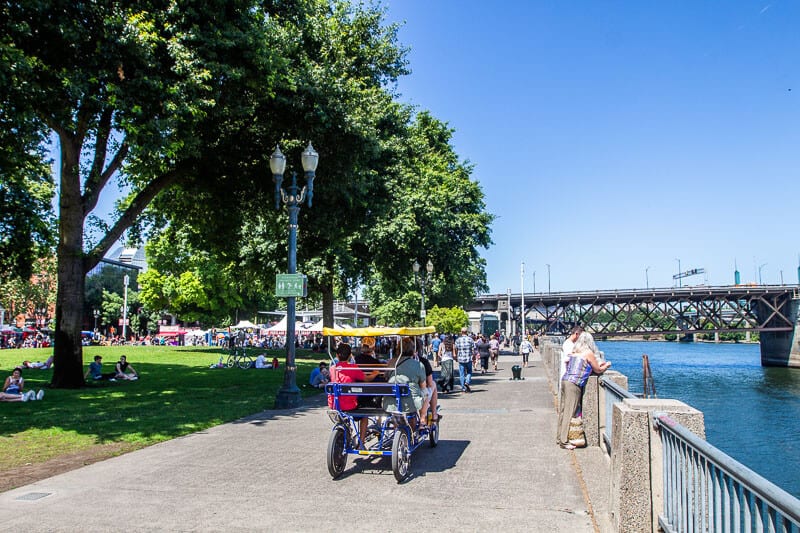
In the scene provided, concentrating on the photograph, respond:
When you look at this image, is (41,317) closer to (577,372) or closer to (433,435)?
(433,435)

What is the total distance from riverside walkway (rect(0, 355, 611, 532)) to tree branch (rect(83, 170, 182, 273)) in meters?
10.4

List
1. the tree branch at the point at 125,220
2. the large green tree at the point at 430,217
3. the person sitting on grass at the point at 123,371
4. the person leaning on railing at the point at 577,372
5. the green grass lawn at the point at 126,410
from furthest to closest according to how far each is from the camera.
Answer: the large green tree at the point at 430,217, the person sitting on grass at the point at 123,371, the tree branch at the point at 125,220, the green grass lawn at the point at 126,410, the person leaning on railing at the point at 577,372

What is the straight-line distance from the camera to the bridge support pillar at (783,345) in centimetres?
7556

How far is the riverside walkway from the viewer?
6383mm

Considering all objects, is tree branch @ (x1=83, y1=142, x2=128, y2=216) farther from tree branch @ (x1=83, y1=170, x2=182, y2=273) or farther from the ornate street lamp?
the ornate street lamp

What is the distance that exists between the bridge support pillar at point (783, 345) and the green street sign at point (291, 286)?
7619 centimetres

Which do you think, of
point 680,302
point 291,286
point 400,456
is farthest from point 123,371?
point 680,302

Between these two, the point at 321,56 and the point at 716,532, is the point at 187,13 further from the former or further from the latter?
the point at 716,532

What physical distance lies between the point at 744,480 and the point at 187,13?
16.1m

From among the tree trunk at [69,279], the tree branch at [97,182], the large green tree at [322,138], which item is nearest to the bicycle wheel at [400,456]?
the large green tree at [322,138]

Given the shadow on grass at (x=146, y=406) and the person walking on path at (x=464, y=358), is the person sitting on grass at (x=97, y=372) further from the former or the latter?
the person walking on path at (x=464, y=358)

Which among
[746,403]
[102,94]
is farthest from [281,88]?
[746,403]

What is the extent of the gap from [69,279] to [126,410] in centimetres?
613

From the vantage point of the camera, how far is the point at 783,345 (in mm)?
78625
